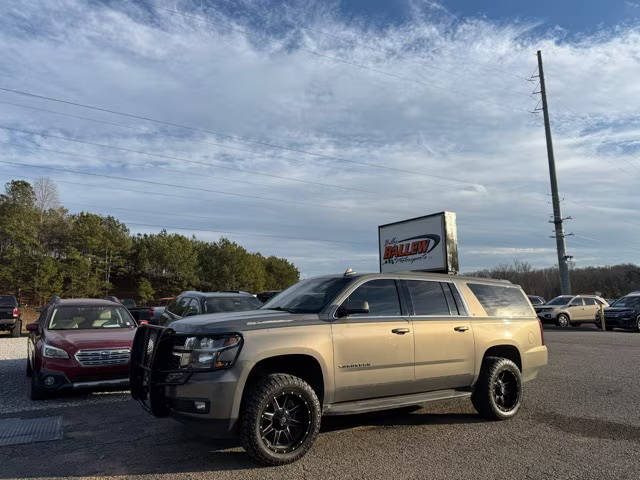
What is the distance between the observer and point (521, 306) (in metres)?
7.15

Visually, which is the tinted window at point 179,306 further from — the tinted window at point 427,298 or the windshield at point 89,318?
the tinted window at point 427,298

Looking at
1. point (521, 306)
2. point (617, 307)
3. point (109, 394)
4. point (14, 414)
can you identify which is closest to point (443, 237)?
point (617, 307)

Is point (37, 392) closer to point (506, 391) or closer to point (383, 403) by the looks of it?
point (383, 403)

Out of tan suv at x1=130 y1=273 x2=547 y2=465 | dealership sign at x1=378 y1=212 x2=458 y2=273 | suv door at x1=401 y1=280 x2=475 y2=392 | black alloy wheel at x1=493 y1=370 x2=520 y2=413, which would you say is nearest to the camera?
tan suv at x1=130 y1=273 x2=547 y2=465

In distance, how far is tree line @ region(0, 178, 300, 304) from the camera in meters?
47.2

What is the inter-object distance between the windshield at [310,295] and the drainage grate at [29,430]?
2848 millimetres

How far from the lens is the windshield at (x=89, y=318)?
9003 mm

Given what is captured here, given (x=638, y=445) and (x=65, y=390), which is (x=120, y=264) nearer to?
(x=65, y=390)

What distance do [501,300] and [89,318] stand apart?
7175 millimetres

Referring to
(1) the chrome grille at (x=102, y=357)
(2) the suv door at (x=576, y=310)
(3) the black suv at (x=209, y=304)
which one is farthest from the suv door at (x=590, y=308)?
(1) the chrome grille at (x=102, y=357)

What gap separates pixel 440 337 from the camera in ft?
19.4

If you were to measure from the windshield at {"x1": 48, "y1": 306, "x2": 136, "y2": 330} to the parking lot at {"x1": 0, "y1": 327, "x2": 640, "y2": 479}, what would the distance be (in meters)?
1.44

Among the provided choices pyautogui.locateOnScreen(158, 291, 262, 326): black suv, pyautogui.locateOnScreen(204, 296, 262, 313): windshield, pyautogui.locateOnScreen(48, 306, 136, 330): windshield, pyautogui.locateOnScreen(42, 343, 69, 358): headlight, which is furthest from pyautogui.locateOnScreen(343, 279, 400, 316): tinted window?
pyautogui.locateOnScreen(48, 306, 136, 330): windshield

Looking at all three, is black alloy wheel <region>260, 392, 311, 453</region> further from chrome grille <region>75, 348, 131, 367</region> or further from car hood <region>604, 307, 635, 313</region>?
car hood <region>604, 307, 635, 313</region>
